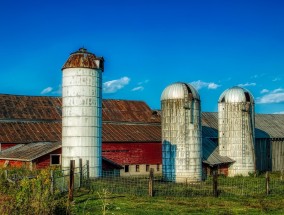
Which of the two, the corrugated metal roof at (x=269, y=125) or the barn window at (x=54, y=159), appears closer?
the barn window at (x=54, y=159)

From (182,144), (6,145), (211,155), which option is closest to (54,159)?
(6,145)

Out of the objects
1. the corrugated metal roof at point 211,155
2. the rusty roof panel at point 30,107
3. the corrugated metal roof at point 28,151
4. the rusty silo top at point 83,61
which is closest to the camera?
the rusty silo top at point 83,61

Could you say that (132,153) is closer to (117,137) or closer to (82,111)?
(117,137)

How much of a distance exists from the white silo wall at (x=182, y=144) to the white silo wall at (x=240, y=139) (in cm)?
746

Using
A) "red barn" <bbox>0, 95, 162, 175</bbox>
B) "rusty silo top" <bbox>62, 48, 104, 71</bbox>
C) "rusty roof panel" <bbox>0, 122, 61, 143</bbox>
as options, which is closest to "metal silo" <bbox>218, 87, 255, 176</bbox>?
"red barn" <bbox>0, 95, 162, 175</bbox>

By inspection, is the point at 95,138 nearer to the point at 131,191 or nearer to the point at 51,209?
the point at 131,191

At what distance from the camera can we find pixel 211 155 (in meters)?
36.1

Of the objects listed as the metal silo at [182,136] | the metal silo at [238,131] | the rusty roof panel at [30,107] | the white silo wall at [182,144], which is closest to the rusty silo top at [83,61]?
the metal silo at [182,136]

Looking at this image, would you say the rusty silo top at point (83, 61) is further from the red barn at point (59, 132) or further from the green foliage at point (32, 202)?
the green foliage at point (32, 202)

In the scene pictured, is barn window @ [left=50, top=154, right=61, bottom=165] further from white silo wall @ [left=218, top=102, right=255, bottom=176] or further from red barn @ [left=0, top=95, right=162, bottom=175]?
white silo wall @ [left=218, top=102, right=255, bottom=176]

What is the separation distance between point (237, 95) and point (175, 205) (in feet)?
68.9

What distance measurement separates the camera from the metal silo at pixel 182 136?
29.2 metres

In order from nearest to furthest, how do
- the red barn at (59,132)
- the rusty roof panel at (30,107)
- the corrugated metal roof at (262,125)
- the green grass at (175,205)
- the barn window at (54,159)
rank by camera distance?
the green grass at (175,205) < the barn window at (54,159) < the red barn at (59,132) < the rusty roof panel at (30,107) < the corrugated metal roof at (262,125)

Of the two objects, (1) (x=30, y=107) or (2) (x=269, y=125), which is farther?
(2) (x=269, y=125)
